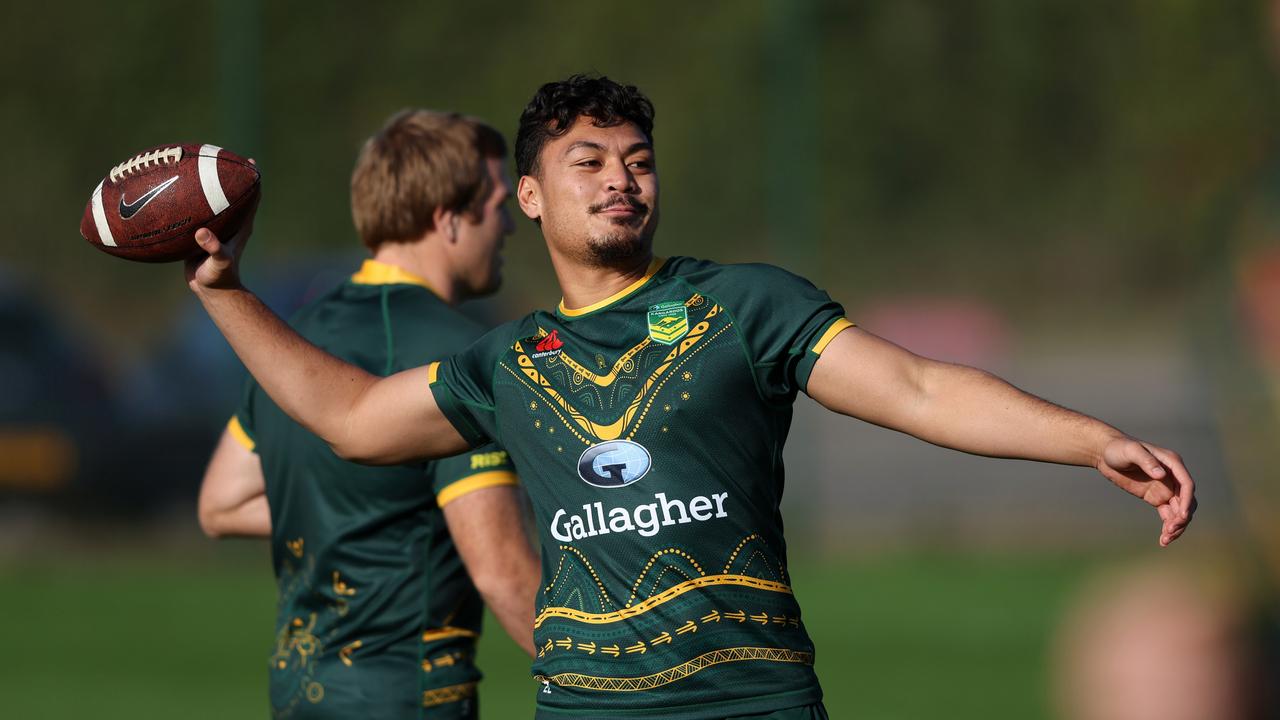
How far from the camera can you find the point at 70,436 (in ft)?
40.6

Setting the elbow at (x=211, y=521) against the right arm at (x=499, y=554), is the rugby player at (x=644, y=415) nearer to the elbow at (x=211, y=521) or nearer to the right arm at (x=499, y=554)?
the right arm at (x=499, y=554)

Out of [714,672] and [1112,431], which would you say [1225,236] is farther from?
[714,672]

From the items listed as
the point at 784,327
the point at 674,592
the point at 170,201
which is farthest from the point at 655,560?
the point at 170,201

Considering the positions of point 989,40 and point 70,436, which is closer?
point 70,436

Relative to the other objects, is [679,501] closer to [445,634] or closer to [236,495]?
[445,634]

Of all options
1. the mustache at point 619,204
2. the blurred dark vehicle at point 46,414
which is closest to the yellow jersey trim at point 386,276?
the mustache at point 619,204

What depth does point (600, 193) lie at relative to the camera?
313cm

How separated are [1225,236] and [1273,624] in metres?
0.76

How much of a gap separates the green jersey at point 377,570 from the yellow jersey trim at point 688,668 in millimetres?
767

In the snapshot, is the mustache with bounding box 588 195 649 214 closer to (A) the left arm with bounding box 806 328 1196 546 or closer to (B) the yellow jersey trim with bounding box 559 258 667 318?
(B) the yellow jersey trim with bounding box 559 258 667 318

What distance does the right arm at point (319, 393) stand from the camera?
3.25 meters

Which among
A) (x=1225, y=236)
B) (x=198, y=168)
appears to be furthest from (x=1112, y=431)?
(x=198, y=168)

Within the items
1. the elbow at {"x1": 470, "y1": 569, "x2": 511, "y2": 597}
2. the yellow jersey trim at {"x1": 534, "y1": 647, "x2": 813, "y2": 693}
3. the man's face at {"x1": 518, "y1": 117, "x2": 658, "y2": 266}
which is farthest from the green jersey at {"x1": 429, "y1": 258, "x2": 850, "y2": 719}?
the elbow at {"x1": 470, "y1": 569, "x2": 511, "y2": 597}

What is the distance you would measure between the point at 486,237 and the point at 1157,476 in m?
1.91
